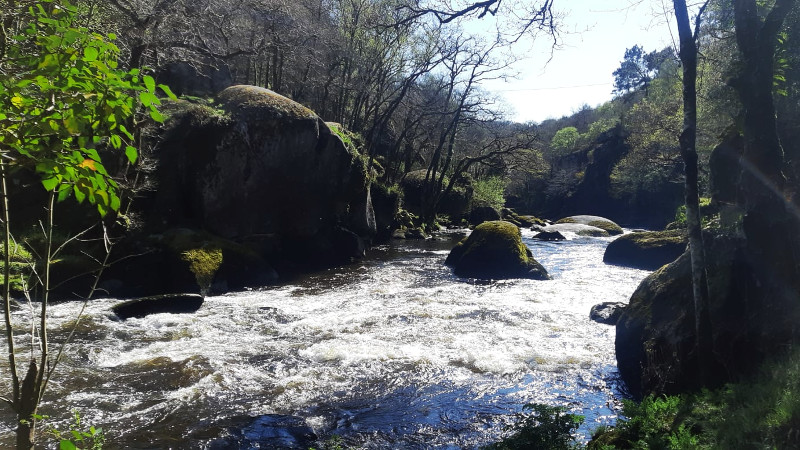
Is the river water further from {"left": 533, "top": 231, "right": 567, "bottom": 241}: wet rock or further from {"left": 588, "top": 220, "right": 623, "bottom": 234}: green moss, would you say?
{"left": 588, "top": 220, "right": 623, "bottom": 234}: green moss

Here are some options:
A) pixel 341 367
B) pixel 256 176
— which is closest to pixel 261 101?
pixel 256 176

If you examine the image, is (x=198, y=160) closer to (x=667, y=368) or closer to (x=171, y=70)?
(x=171, y=70)

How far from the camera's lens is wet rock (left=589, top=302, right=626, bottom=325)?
11.0 metres

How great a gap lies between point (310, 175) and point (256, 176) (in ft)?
7.14

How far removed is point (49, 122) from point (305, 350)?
7486mm

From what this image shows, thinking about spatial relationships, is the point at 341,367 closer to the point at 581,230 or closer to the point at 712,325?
the point at 712,325

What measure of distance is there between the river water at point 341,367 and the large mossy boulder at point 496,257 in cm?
299

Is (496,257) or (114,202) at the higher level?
(114,202)

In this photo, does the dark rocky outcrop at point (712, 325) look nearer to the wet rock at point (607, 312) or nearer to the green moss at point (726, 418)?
the green moss at point (726, 418)

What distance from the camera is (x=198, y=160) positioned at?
15023 mm

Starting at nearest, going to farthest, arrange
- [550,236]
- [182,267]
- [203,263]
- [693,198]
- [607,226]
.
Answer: [693,198]
[182,267]
[203,263]
[550,236]
[607,226]

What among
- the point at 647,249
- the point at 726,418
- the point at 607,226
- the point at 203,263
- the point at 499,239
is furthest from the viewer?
the point at 607,226

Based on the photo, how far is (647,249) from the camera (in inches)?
754

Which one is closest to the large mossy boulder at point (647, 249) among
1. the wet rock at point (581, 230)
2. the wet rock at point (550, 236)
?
the wet rock at point (550, 236)
